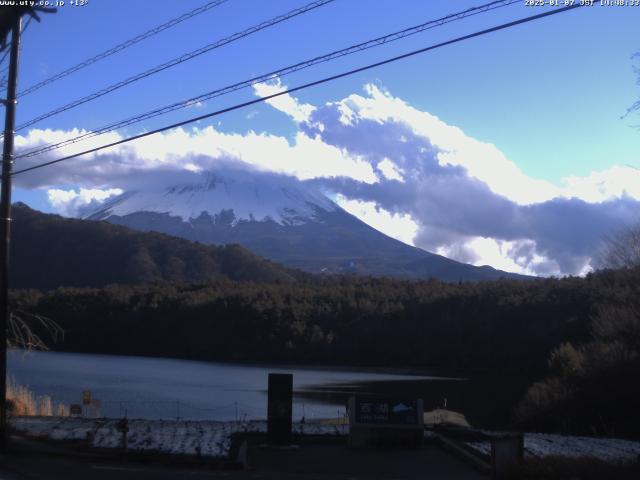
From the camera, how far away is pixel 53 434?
18.8 metres

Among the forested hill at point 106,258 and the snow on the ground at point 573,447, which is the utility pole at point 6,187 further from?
the forested hill at point 106,258

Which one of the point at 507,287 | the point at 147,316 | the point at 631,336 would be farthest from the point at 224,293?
the point at 631,336

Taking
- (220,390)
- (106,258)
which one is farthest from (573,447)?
(106,258)

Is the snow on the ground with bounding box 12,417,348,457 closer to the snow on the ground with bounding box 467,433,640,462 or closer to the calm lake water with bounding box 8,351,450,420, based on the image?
the snow on the ground with bounding box 467,433,640,462

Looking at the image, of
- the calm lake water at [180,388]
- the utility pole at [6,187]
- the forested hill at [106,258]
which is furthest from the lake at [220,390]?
the forested hill at [106,258]

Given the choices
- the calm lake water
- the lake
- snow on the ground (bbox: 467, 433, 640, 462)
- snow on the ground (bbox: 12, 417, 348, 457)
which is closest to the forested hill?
the calm lake water

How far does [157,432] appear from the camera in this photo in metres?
19.4

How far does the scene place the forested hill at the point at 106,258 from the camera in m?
159

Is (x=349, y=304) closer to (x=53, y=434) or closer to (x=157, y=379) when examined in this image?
(x=157, y=379)

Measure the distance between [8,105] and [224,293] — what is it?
105367 mm

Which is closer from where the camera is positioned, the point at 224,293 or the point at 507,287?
the point at 507,287

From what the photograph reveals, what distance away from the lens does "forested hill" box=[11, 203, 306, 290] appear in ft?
521

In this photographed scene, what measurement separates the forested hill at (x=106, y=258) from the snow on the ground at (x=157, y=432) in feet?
450

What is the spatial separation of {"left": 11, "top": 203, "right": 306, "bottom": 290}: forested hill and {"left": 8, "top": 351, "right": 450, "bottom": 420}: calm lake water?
262 feet
